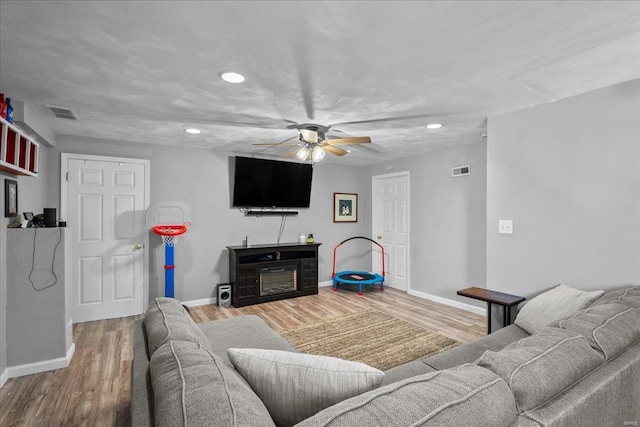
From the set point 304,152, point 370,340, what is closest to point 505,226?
point 370,340

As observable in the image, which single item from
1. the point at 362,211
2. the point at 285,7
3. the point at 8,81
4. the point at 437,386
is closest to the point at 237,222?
the point at 362,211

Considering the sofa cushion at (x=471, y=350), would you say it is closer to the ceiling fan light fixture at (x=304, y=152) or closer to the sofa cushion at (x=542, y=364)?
the sofa cushion at (x=542, y=364)

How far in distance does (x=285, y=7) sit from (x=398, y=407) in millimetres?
1669

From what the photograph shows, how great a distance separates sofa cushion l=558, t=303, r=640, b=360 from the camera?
128 cm

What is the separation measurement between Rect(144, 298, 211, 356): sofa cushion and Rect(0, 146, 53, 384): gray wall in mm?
1823

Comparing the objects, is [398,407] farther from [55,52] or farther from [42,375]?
[42,375]

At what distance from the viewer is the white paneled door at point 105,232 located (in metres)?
3.94

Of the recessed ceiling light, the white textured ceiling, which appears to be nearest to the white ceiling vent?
the white textured ceiling

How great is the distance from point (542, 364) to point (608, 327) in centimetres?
58

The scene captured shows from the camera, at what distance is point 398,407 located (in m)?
0.79

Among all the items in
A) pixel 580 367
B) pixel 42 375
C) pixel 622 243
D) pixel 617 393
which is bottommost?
pixel 42 375

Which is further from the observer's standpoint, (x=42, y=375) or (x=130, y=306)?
(x=130, y=306)

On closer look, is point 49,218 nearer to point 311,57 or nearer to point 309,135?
point 309,135

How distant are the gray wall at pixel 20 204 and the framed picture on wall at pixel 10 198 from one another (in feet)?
0.14
